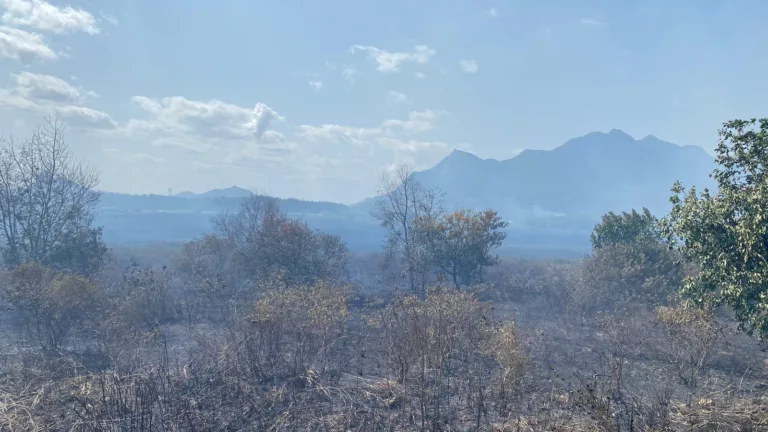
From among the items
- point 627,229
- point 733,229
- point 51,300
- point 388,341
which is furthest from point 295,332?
point 627,229

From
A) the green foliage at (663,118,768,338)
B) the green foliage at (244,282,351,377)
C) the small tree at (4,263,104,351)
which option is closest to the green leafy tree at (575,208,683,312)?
the green foliage at (663,118,768,338)

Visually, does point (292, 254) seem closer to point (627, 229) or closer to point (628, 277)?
point (628, 277)

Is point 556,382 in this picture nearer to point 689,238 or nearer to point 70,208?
point 689,238

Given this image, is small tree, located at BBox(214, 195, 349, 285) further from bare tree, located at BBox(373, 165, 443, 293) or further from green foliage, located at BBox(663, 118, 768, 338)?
green foliage, located at BBox(663, 118, 768, 338)

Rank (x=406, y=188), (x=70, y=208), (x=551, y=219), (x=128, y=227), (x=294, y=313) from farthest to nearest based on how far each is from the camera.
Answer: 1. (x=551, y=219)
2. (x=128, y=227)
3. (x=406, y=188)
4. (x=70, y=208)
5. (x=294, y=313)

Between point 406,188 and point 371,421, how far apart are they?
20025 mm

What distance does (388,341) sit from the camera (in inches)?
399

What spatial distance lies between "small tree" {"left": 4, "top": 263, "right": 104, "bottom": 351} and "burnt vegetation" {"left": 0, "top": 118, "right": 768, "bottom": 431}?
49mm

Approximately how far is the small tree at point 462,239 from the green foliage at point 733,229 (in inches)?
442

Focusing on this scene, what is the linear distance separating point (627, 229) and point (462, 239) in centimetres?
636

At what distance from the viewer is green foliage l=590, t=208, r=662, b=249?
18266 millimetres

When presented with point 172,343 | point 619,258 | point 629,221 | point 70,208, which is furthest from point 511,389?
point 70,208

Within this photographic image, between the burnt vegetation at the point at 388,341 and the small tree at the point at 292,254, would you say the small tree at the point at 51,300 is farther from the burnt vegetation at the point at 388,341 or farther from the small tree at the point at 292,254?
the small tree at the point at 292,254

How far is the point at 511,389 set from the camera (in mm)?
8203
